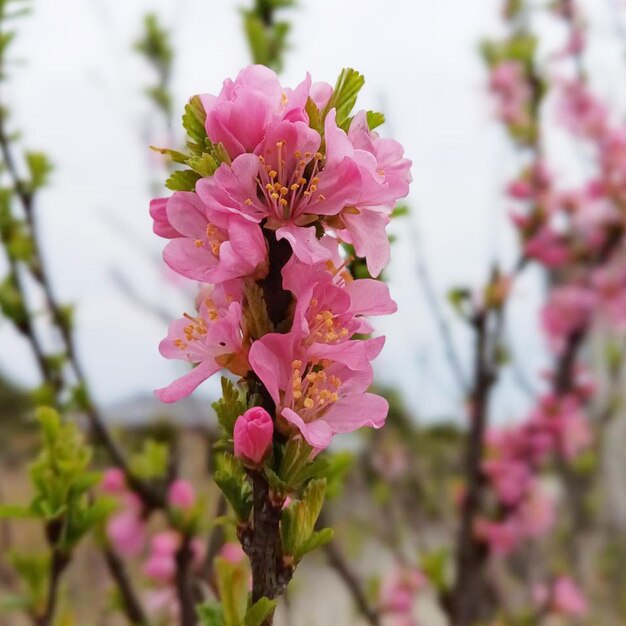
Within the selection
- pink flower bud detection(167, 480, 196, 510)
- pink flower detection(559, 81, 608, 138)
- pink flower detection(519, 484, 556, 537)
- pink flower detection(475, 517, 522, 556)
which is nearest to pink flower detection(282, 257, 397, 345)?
pink flower bud detection(167, 480, 196, 510)

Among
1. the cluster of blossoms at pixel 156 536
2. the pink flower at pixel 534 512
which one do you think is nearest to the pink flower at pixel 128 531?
the cluster of blossoms at pixel 156 536

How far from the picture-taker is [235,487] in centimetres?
44

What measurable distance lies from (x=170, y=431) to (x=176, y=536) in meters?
1.83

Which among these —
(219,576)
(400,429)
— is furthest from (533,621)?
(219,576)

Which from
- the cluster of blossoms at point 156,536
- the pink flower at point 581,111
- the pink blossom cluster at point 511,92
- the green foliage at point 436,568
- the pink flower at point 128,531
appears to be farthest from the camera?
the pink flower at point 581,111

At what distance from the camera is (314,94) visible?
0.48m

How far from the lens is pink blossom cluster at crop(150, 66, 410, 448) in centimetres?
41

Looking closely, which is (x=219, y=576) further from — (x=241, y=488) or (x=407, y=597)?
(x=407, y=597)

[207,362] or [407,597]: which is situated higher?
[207,362]

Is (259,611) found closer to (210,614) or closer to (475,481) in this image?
(210,614)

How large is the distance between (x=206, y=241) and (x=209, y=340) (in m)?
0.07

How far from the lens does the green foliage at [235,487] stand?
17.0 inches

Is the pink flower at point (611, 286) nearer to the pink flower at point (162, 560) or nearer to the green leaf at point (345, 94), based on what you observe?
the pink flower at point (162, 560)

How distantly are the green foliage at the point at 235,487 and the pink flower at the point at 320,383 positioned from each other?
0.05m
